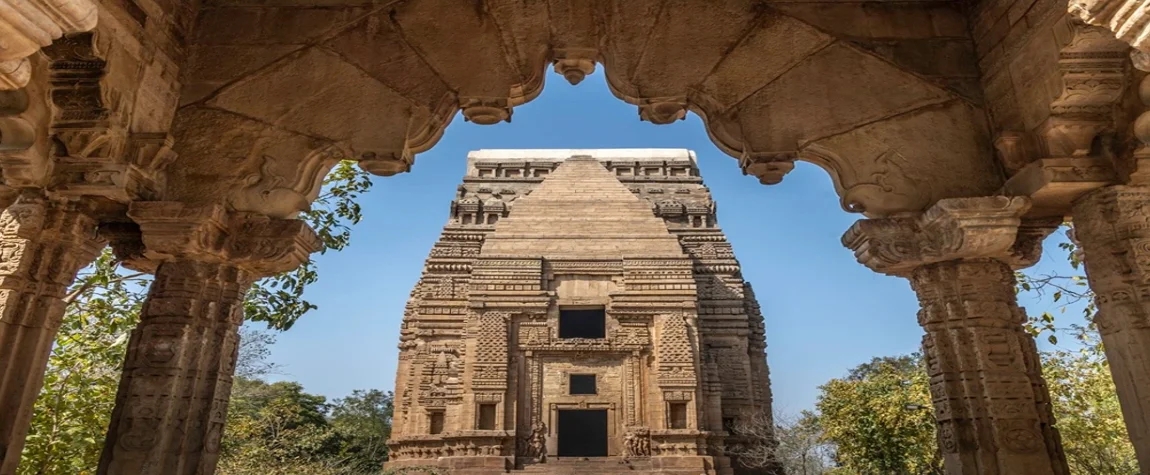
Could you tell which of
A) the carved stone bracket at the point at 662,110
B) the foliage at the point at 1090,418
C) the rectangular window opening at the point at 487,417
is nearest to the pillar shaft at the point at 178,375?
the carved stone bracket at the point at 662,110

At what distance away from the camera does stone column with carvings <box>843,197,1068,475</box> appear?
136 inches

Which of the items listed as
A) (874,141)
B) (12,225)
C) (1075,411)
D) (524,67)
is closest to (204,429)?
(12,225)

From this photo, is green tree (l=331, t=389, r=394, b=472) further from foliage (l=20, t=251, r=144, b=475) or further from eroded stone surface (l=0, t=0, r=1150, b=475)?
eroded stone surface (l=0, t=0, r=1150, b=475)

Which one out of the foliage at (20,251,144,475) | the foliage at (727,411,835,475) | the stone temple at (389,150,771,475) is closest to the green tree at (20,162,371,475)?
the foliage at (20,251,144,475)

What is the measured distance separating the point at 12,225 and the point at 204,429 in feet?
4.50

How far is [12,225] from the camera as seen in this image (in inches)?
132

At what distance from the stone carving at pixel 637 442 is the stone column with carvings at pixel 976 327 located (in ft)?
43.5

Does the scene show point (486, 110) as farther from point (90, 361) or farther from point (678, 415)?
point (678, 415)

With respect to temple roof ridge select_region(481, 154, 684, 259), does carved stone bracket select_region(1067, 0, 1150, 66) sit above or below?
below

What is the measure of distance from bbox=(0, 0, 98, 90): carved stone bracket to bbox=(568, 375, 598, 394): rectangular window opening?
16060 mm

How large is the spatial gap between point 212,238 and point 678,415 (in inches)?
578

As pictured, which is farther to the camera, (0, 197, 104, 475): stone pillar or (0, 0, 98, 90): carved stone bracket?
(0, 197, 104, 475): stone pillar

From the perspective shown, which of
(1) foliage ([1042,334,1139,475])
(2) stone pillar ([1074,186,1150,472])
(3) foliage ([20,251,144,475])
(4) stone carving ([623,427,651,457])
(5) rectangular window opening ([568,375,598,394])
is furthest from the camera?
(5) rectangular window opening ([568,375,598,394])

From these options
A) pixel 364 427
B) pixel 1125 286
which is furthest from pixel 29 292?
pixel 364 427
